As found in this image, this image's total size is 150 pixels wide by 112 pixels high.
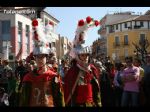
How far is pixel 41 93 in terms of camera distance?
6324 mm

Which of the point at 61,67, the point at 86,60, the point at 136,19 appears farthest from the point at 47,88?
the point at 136,19

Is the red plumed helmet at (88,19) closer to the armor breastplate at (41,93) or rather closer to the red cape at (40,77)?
the red cape at (40,77)

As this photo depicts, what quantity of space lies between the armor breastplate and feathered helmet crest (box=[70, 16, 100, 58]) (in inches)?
41.7

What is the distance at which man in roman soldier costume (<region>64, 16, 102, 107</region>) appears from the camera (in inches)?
277

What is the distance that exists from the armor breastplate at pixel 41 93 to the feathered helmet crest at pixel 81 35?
1060 mm

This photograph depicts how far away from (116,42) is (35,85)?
65.3m

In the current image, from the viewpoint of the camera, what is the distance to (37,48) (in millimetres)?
6594

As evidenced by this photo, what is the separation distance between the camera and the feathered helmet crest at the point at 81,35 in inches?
280

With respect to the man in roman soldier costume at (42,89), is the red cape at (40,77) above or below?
above

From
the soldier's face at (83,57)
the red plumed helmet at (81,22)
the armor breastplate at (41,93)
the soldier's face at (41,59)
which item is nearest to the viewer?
the armor breastplate at (41,93)

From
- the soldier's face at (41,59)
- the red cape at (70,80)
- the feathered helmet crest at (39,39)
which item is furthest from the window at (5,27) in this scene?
the soldier's face at (41,59)

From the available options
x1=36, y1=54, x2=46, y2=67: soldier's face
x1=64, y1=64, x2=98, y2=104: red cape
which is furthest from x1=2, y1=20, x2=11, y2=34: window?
x1=36, y1=54, x2=46, y2=67: soldier's face

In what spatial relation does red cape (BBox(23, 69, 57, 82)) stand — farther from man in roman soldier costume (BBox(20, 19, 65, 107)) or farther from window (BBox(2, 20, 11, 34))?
window (BBox(2, 20, 11, 34))

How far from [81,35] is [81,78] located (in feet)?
2.08
